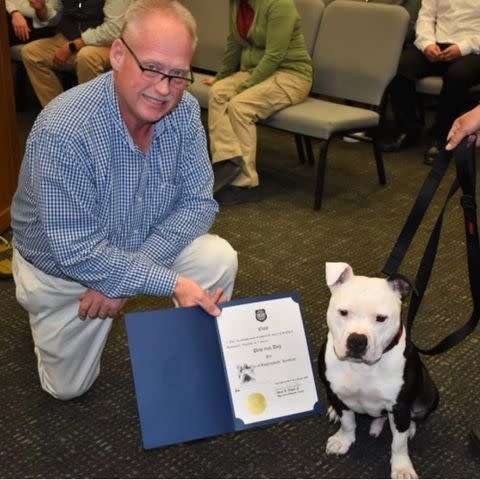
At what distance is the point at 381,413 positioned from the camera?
1.97 meters

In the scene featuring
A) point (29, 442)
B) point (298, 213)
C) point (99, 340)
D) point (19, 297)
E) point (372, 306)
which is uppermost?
point (372, 306)

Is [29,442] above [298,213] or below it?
above

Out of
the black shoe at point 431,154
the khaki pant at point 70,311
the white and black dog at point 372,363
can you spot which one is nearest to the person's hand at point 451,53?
the black shoe at point 431,154

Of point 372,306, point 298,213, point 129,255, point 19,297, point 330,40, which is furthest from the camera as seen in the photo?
point 330,40

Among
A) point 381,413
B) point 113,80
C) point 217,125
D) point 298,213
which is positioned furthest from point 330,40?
point 381,413

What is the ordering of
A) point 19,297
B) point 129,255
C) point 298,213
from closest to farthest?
point 129,255
point 19,297
point 298,213

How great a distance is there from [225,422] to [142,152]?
756 millimetres

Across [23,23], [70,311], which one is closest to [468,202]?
[70,311]

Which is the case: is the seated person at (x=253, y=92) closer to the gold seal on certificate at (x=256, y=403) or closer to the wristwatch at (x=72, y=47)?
the wristwatch at (x=72, y=47)

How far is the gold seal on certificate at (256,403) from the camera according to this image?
1.83m

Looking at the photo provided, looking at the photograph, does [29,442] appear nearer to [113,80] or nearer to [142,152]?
[142,152]

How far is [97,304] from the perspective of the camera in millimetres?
1985

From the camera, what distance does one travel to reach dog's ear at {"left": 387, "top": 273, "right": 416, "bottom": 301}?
179cm

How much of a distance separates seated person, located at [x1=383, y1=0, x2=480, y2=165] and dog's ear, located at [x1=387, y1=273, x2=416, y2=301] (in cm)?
277
